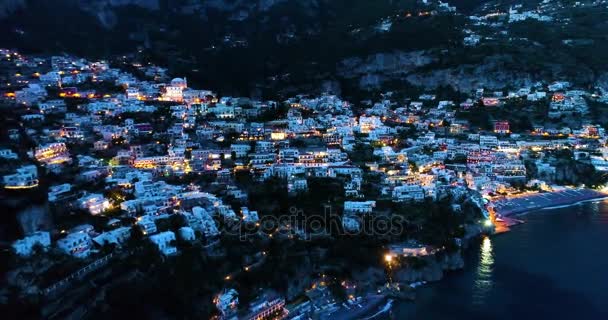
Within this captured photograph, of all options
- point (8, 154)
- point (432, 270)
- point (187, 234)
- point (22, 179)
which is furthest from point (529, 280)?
point (8, 154)

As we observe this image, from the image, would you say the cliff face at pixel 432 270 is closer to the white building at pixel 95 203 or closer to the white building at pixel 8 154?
the white building at pixel 95 203

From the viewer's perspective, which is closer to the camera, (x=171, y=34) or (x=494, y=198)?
(x=494, y=198)

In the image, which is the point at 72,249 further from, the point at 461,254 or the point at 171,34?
the point at 171,34

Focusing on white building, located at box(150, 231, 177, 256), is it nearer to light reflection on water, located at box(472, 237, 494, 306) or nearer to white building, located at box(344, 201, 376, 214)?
white building, located at box(344, 201, 376, 214)

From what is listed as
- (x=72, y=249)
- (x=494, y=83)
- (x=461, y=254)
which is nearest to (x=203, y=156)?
(x=72, y=249)

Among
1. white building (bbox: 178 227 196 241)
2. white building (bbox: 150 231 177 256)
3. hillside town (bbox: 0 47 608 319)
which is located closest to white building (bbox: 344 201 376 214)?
hillside town (bbox: 0 47 608 319)

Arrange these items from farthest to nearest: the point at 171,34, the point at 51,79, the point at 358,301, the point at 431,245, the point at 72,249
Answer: the point at 171,34, the point at 51,79, the point at 431,245, the point at 358,301, the point at 72,249
